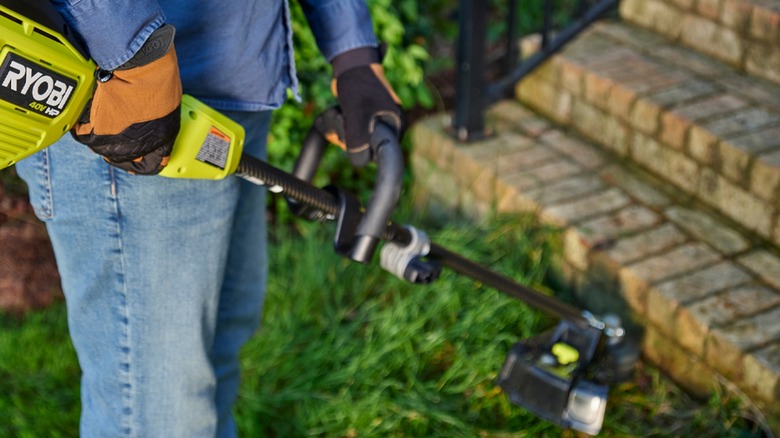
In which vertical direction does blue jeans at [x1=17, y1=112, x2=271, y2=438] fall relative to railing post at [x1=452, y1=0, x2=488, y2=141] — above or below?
above

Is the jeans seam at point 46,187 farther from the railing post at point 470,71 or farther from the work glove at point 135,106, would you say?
the railing post at point 470,71

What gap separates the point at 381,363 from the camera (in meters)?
2.85

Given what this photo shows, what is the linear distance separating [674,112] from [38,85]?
2.24 metres

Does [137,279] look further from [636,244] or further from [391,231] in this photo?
[636,244]

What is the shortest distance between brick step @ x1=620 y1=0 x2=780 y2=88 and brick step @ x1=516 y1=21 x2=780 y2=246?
40 millimetres

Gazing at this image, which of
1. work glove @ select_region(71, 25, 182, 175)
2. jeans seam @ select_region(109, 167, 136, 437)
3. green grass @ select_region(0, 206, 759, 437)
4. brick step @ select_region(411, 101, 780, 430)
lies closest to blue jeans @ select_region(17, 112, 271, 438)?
jeans seam @ select_region(109, 167, 136, 437)

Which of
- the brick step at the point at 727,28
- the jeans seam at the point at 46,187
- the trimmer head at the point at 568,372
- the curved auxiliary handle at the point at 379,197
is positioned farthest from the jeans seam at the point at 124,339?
the brick step at the point at 727,28

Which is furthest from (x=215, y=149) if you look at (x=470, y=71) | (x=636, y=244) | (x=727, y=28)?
(x=727, y=28)

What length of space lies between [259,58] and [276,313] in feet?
4.47

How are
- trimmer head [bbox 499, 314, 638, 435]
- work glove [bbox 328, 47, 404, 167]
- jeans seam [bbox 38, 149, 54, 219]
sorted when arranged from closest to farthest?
jeans seam [bbox 38, 149, 54, 219] → work glove [bbox 328, 47, 404, 167] → trimmer head [bbox 499, 314, 638, 435]

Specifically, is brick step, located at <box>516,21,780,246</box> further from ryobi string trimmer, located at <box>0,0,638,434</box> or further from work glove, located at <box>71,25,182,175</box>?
work glove, located at <box>71,25,182,175</box>

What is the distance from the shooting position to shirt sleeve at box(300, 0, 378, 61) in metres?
2.05

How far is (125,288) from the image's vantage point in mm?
1771

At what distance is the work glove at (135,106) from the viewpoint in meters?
1.53
